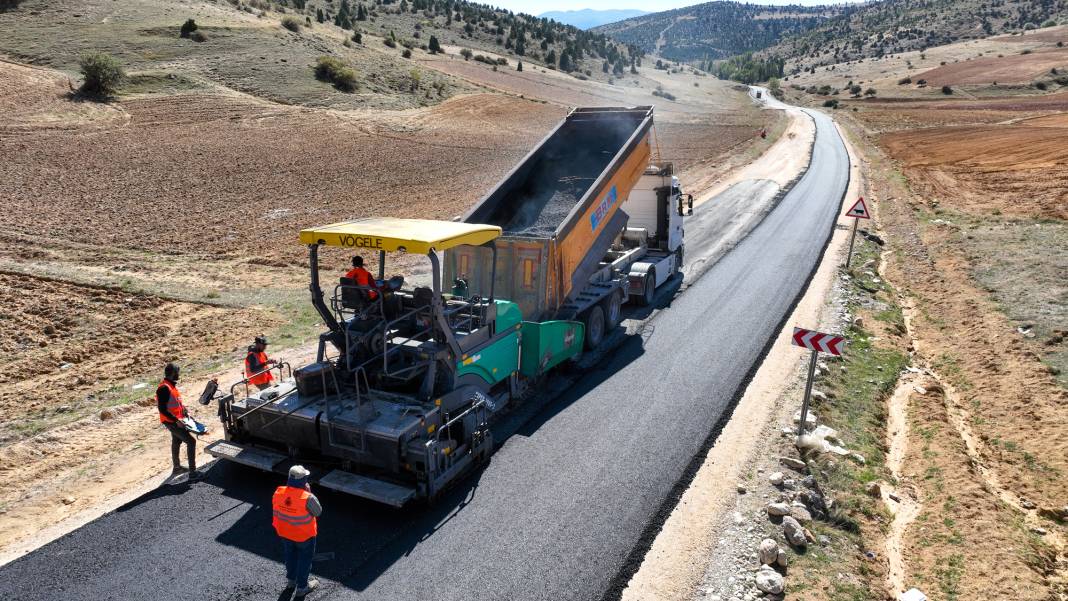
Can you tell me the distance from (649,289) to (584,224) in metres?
3.82

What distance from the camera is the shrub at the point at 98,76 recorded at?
3547cm

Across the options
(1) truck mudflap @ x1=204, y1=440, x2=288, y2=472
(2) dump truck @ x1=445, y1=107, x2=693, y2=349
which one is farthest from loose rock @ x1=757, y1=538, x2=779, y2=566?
(1) truck mudflap @ x1=204, y1=440, x2=288, y2=472

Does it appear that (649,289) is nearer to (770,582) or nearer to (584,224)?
(584,224)

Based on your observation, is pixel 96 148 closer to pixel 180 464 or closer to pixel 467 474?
pixel 180 464

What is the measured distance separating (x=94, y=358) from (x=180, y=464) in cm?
533

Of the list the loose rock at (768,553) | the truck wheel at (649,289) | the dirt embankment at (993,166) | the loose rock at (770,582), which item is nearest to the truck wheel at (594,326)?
the truck wheel at (649,289)

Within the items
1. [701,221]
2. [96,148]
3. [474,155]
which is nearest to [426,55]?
[474,155]

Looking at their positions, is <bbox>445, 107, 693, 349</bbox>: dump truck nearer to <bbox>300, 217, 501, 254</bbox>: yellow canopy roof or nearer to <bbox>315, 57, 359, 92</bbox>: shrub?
<bbox>300, 217, 501, 254</bbox>: yellow canopy roof

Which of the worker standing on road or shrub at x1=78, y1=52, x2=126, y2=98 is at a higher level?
shrub at x1=78, y1=52, x2=126, y2=98

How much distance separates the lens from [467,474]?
852 cm

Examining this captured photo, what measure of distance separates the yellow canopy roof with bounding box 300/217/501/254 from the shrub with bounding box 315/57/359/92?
39.0 metres

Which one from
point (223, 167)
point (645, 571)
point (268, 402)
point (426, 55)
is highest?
point (426, 55)

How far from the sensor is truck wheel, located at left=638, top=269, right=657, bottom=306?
590 inches

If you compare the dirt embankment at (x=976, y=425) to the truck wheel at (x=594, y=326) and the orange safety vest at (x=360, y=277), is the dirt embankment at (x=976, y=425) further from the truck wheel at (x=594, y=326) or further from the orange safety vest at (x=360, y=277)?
the orange safety vest at (x=360, y=277)
